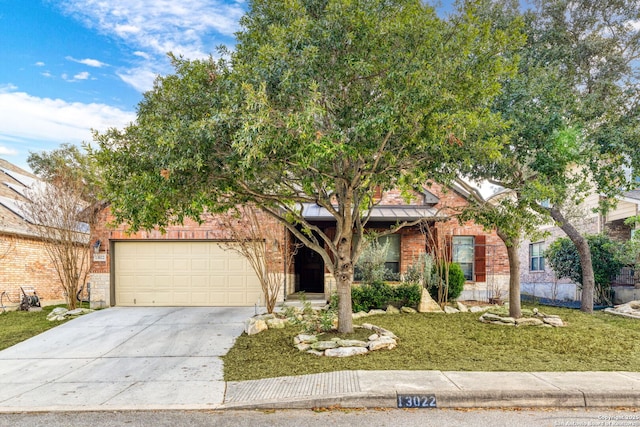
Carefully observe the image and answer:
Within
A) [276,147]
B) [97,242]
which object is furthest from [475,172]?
[97,242]

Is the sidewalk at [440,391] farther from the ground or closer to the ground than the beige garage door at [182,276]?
closer to the ground

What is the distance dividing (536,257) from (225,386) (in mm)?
19223

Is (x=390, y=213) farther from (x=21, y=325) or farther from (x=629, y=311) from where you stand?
(x=21, y=325)

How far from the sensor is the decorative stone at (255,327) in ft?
32.2

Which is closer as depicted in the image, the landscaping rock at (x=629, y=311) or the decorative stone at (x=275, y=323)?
the decorative stone at (x=275, y=323)

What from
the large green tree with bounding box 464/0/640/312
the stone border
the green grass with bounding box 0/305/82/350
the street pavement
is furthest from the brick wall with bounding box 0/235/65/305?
the large green tree with bounding box 464/0/640/312

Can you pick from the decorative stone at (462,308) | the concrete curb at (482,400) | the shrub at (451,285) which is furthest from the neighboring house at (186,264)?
the concrete curb at (482,400)

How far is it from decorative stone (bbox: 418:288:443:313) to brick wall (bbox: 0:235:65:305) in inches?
505

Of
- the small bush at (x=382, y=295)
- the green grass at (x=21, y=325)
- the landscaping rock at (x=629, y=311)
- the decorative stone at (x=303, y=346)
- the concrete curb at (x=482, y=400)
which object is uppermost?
the small bush at (x=382, y=295)

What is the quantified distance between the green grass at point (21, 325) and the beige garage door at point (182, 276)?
2.28m

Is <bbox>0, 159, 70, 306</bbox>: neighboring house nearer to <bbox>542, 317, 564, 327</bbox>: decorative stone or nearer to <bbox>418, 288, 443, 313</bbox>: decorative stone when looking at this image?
<bbox>418, 288, 443, 313</bbox>: decorative stone

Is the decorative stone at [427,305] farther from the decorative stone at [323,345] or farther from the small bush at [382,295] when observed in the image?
the decorative stone at [323,345]

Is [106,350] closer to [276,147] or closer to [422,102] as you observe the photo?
[276,147]

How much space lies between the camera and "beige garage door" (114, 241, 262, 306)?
546 inches
